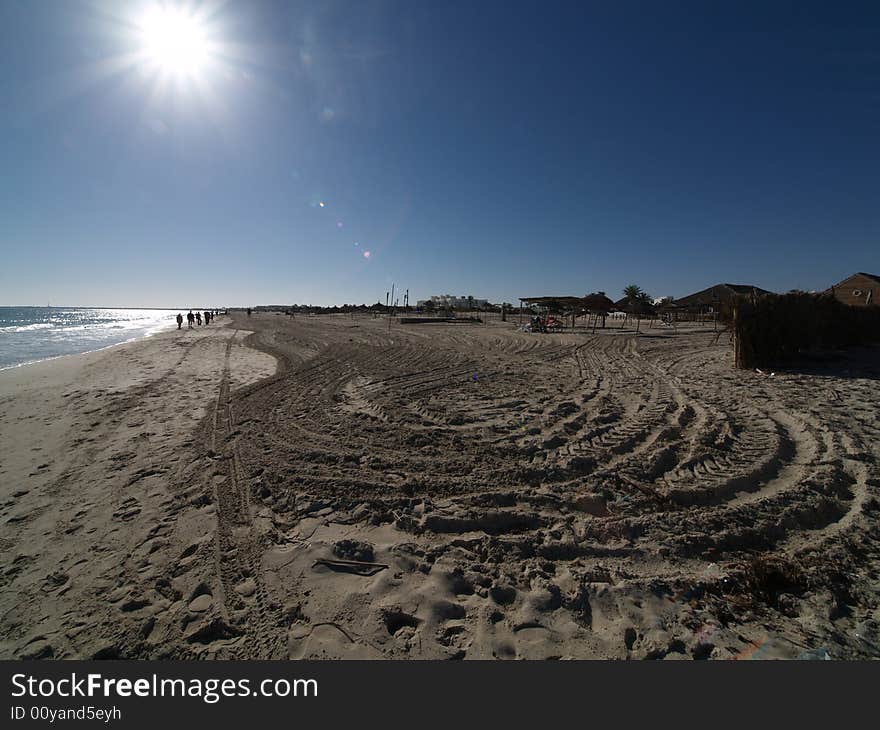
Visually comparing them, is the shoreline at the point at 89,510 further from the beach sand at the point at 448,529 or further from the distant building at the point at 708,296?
the distant building at the point at 708,296

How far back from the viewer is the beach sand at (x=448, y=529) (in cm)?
201

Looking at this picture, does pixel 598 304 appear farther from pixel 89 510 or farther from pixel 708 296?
pixel 89 510

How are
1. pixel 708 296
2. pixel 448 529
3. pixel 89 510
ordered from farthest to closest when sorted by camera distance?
pixel 708 296, pixel 89 510, pixel 448 529

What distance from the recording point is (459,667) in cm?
185

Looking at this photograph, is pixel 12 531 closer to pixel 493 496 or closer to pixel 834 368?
pixel 493 496

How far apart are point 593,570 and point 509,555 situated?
62cm

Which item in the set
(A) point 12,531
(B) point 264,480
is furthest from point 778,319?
(A) point 12,531

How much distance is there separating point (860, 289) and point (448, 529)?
122 ft

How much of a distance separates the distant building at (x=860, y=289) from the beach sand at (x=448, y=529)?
27105mm

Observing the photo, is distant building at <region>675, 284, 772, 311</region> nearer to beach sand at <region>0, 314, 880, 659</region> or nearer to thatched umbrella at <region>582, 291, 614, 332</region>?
thatched umbrella at <region>582, 291, 614, 332</region>

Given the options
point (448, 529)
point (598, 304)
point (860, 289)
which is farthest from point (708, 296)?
point (448, 529)

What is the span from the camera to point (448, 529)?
2990mm

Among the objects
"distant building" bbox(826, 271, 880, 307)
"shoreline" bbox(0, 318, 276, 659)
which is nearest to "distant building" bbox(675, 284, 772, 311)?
"distant building" bbox(826, 271, 880, 307)

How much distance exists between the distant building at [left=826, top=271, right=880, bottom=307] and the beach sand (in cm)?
2710
